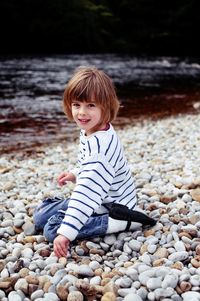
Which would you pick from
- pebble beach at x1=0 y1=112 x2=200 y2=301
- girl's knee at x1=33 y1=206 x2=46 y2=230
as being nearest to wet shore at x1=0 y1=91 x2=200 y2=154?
pebble beach at x1=0 y1=112 x2=200 y2=301

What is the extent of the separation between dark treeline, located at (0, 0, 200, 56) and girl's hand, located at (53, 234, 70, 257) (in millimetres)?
32967

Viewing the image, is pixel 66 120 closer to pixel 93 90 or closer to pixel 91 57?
pixel 93 90

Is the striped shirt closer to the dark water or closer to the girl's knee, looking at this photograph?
the girl's knee

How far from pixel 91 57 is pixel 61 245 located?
30.1 metres

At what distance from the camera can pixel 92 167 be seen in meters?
2.92

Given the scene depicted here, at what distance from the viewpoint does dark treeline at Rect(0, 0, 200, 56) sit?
38062mm

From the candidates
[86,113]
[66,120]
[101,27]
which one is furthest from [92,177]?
[101,27]

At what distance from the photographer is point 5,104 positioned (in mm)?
12891

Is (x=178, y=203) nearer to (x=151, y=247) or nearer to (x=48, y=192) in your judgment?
(x=151, y=247)

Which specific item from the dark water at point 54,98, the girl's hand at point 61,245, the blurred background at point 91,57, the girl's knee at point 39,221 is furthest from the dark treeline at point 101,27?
the girl's hand at point 61,245

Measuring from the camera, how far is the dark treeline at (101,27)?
125 ft

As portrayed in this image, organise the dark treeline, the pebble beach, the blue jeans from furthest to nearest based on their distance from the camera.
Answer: the dark treeline < the blue jeans < the pebble beach

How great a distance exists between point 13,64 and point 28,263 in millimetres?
22586

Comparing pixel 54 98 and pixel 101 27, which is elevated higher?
pixel 101 27
